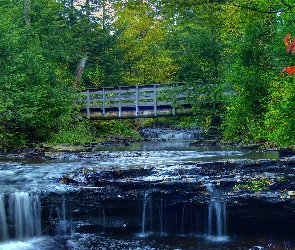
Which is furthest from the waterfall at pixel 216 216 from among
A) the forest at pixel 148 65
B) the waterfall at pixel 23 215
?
the waterfall at pixel 23 215

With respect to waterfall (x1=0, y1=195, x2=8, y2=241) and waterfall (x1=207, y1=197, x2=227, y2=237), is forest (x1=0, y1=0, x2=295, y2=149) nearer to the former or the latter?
waterfall (x1=207, y1=197, x2=227, y2=237)

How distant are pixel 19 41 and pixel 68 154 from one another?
289 inches

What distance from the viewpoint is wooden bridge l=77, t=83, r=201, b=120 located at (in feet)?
75.9

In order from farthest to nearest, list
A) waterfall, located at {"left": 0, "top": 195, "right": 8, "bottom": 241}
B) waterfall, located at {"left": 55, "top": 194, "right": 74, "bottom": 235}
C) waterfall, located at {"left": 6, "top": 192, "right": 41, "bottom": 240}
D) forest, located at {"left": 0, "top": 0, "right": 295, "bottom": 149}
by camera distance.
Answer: forest, located at {"left": 0, "top": 0, "right": 295, "bottom": 149}, waterfall, located at {"left": 55, "top": 194, "right": 74, "bottom": 235}, waterfall, located at {"left": 6, "top": 192, "right": 41, "bottom": 240}, waterfall, located at {"left": 0, "top": 195, "right": 8, "bottom": 241}

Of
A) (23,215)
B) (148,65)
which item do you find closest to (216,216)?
(23,215)

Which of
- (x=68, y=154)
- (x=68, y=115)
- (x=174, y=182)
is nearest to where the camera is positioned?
(x=174, y=182)

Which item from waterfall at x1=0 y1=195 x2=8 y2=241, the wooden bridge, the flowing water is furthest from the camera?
the wooden bridge

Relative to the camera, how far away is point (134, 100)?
24.8m

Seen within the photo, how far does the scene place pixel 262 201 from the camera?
30.9 ft

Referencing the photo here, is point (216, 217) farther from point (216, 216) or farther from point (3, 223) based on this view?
point (3, 223)

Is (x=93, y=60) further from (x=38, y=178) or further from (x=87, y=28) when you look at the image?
(x=38, y=178)

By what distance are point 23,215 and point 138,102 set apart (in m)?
15.1

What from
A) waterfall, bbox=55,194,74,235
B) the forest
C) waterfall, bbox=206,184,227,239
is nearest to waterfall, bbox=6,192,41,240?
waterfall, bbox=55,194,74,235

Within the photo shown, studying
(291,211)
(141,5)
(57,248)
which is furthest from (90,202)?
(141,5)
